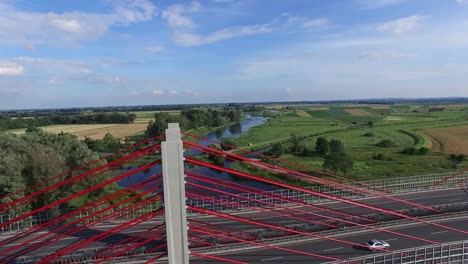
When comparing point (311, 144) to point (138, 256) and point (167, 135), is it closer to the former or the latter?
point (138, 256)

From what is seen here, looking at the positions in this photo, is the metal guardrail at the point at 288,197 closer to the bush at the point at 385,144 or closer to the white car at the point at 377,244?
the white car at the point at 377,244

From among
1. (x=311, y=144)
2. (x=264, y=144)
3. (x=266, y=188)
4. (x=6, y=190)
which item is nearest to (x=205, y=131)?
(x=264, y=144)

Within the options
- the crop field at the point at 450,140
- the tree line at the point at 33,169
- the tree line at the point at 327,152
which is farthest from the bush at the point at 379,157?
the tree line at the point at 33,169

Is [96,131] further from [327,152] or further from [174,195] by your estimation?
[174,195]

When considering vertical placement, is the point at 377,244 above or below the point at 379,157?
above

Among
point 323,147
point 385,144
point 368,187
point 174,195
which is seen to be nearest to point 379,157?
point 323,147

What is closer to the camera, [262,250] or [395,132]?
[262,250]
